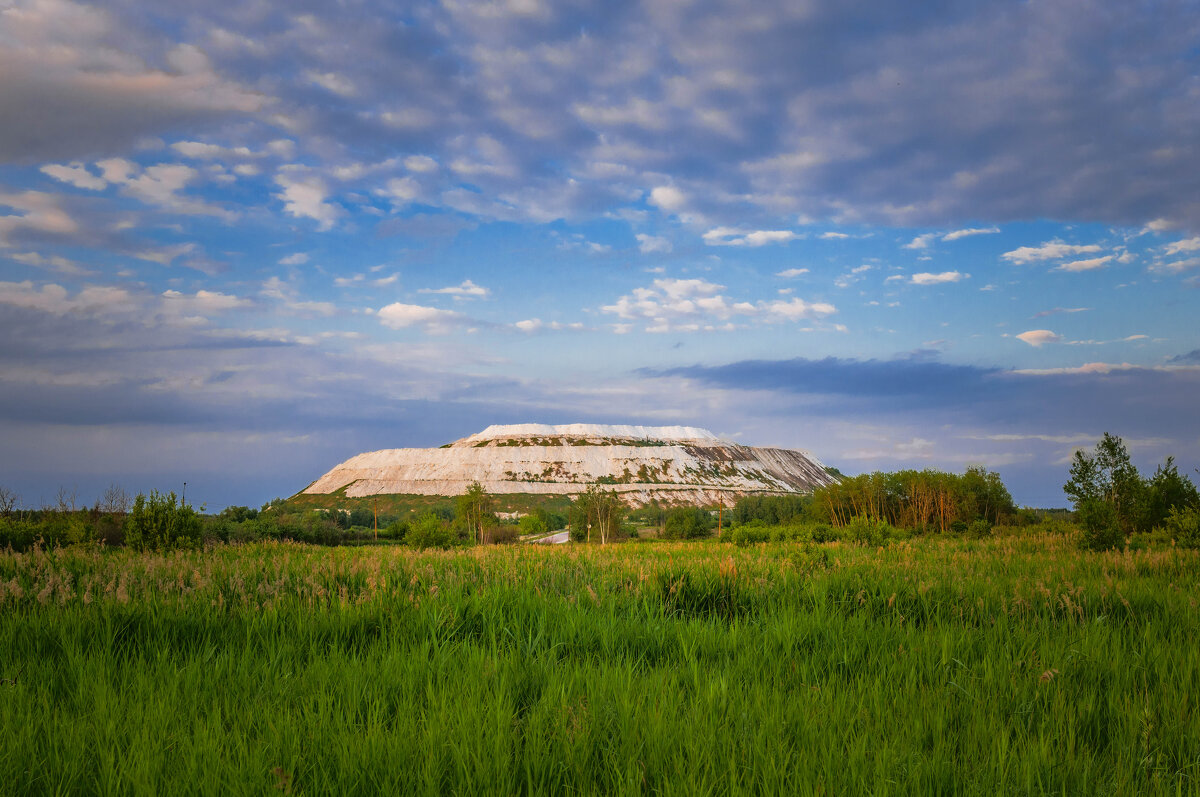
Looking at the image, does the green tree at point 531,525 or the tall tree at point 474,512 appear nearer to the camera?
the tall tree at point 474,512

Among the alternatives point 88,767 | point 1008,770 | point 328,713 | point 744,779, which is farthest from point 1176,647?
point 88,767

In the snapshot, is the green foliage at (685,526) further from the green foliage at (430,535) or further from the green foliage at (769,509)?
the green foliage at (430,535)

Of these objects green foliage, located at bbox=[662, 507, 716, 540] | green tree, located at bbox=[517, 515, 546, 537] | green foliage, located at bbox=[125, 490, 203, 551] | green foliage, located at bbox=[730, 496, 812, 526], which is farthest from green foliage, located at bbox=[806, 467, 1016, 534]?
green foliage, located at bbox=[125, 490, 203, 551]

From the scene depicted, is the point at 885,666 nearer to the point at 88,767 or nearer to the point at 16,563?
the point at 88,767

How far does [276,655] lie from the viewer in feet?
15.2

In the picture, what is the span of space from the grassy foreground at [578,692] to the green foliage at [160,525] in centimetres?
1287

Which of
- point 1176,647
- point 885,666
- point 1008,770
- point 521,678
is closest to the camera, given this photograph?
point 1008,770

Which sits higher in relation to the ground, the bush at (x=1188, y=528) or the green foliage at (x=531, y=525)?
the bush at (x=1188, y=528)

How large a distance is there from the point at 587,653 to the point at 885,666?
7.42ft

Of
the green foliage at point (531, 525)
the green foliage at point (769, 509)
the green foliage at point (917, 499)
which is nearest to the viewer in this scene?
the green foliage at point (917, 499)

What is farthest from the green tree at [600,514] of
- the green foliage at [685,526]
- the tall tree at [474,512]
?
the tall tree at [474,512]

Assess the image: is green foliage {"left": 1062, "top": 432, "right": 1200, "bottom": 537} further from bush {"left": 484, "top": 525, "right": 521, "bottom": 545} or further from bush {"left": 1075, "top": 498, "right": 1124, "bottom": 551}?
bush {"left": 484, "top": 525, "right": 521, "bottom": 545}

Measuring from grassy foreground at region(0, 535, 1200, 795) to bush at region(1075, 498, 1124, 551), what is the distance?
11688 millimetres

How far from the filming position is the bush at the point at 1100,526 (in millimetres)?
16672
